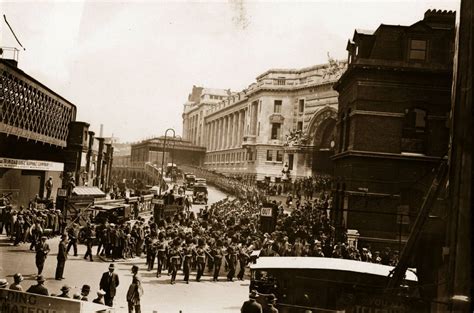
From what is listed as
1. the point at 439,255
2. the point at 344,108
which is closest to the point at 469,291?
the point at 439,255

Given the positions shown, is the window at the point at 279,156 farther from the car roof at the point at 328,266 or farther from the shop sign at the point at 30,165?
the car roof at the point at 328,266

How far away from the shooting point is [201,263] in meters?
17.7

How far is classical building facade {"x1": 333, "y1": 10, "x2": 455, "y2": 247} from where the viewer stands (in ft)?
68.6

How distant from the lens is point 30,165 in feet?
76.9

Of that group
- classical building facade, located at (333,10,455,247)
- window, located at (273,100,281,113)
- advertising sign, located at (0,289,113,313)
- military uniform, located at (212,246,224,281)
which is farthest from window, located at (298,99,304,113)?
advertising sign, located at (0,289,113,313)

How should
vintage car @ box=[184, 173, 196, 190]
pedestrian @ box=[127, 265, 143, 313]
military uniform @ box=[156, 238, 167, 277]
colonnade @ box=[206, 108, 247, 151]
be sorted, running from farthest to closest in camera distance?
vintage car @ box=[184, 173, 196, 190], colonnade @ box=[206, 108, 247, 151], military uniform @ box=[156, 238, 167, 277], pedestrian @ box=[127, 265, 143, 313]

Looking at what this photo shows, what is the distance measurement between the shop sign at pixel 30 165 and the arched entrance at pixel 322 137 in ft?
76.6

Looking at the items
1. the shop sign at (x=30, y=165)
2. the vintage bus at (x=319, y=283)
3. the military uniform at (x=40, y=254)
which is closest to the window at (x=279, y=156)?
the shop sign at (x=30, y=165)

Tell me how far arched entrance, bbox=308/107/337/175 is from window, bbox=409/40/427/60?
22.0 m

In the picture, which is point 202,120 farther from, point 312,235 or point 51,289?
point 51,289

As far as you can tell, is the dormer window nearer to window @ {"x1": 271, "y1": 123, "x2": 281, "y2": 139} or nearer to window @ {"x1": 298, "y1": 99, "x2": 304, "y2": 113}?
window @ {"x1": 298, "y1": 99, "x2": 304, "y2": 113}

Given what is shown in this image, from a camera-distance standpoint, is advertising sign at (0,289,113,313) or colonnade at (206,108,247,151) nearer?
advertising sign at (0,289,113,313)

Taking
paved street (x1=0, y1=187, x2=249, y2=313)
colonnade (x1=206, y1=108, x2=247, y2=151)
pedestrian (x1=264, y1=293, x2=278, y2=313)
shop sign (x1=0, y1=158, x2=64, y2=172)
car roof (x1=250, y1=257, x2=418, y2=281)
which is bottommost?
paved street (x1=0, y1=187, x2=249, y2=313)

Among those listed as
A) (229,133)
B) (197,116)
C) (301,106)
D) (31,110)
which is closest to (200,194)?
(229,133)
